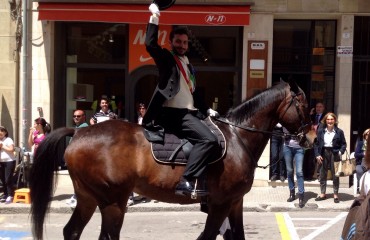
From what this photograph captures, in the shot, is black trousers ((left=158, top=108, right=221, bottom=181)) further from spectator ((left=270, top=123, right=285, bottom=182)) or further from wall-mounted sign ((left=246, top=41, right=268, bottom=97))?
wall-mounted sign ((left=246, top=41, right=268, bottom=97))

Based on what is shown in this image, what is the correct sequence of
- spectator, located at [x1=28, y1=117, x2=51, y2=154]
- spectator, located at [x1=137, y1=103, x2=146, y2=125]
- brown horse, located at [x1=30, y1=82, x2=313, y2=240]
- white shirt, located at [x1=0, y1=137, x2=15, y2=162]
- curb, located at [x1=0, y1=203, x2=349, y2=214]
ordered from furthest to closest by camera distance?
spectator, located at [x1=137, y1=103, x2=146, y2=125]
spectator, located at [x1=28, y1=117, x2=51, y2=154]
white shirt, located at [x1=0, y1=137, x2=15, y2=162]
curb, located at [x1=0, y1=203, x2=349, y2=214]
brown horse, located at [x1=30, y1=82, x2=313, y2=240]

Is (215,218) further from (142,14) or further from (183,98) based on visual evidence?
(142,14)

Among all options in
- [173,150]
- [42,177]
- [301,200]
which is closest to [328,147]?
[301,200]

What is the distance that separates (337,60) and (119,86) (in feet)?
17.9

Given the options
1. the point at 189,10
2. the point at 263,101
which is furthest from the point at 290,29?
the point at 263,101

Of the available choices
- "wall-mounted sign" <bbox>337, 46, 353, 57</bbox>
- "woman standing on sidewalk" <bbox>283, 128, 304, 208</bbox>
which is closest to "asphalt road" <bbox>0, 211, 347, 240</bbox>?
"woman standing on sidewalk" <bbox>283, 128, 304, 208</bbox>

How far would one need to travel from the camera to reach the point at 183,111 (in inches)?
276

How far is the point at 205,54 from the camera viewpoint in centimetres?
1549

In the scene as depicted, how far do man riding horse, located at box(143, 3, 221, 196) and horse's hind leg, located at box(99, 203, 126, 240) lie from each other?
2.28ft

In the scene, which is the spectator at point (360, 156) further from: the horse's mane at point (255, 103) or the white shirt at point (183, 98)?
the white shirt at point (183, 98)

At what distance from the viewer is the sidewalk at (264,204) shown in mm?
12602

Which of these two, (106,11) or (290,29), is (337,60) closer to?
(290,29)

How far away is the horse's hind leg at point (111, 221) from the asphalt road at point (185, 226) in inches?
122

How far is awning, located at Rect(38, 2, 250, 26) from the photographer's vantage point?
14.5m
